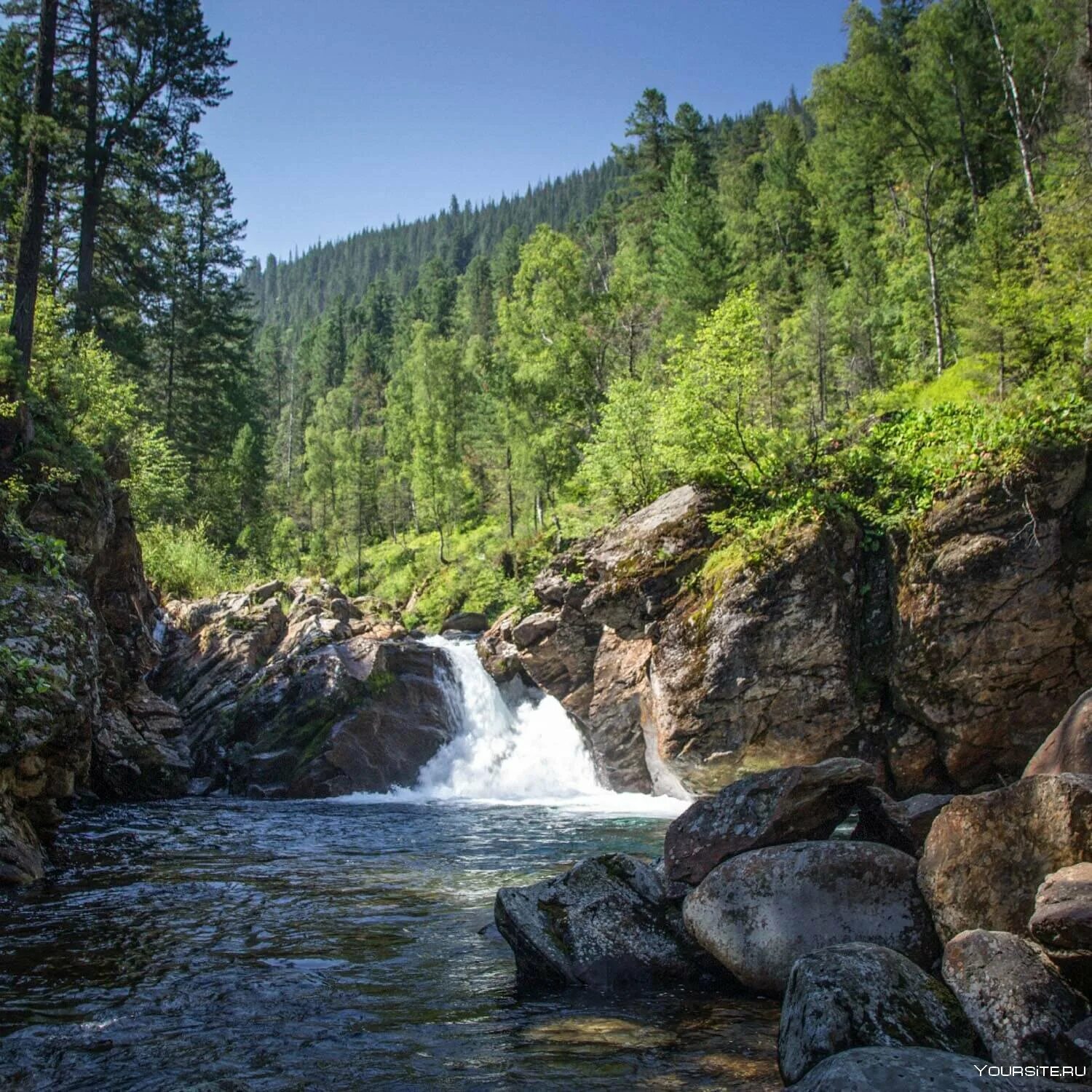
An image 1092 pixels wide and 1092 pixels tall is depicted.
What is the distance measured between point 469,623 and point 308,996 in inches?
1168

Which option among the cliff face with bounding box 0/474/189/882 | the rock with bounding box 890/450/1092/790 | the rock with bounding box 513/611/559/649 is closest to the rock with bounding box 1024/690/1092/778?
the rock with bounding box 890/450/1092/790

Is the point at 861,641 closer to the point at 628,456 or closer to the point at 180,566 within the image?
the point at 628,456

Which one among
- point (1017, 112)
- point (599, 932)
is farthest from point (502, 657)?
point (1017, 112)

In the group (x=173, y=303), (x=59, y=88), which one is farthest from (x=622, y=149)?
(x=59, y=88)

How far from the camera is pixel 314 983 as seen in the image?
8156 mm

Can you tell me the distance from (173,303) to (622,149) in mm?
34777

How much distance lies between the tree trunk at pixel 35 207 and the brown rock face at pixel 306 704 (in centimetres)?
949

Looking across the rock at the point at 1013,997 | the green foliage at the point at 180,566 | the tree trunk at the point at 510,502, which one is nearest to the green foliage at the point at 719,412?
the rock at the point at 1013,997

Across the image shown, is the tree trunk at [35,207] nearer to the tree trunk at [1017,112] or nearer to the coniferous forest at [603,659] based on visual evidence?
the coniferous forest at [603,659]

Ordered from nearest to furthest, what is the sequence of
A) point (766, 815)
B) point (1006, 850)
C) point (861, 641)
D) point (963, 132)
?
point (1006, 850) → point (766, 815) → point (861, 641) → point (963, 132)

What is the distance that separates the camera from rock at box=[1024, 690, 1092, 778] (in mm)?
8836

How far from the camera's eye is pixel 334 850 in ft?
48.3

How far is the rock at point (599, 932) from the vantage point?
26.9ft

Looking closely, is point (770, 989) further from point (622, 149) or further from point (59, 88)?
point (622, 149)
